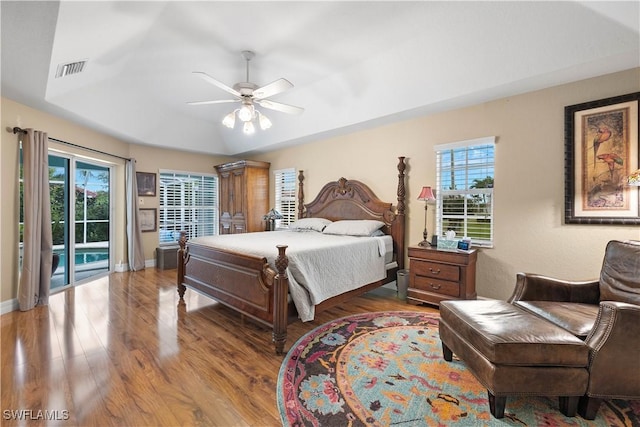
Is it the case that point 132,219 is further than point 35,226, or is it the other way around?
point 132,219

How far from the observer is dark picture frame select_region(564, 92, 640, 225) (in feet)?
8.91

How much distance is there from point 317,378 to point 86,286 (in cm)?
433

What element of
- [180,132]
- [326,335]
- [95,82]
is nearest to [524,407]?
[326,335]

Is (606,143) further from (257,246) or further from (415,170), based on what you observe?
(257,246)

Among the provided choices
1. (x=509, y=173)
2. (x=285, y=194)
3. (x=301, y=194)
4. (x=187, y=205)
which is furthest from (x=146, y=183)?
(x=509, y=173)

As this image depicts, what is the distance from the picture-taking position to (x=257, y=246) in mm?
3148

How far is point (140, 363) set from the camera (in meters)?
2.29

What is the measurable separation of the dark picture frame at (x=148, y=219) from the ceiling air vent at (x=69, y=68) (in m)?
3.36

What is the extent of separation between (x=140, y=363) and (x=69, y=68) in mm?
3033

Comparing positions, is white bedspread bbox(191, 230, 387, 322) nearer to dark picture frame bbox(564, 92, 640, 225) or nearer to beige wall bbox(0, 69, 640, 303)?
beige wall bbox(0, 69, 640, 303)

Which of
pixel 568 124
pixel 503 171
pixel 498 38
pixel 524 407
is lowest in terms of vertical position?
pixel 524 407

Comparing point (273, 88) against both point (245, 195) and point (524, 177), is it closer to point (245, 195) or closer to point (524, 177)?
point (524, 177)

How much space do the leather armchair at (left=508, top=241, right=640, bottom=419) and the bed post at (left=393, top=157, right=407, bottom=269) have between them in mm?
1822

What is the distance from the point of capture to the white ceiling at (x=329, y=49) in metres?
2.44
